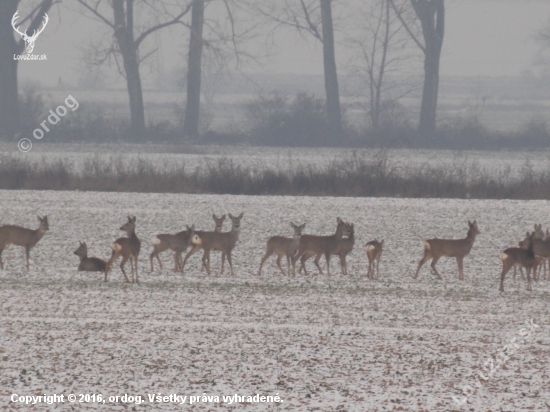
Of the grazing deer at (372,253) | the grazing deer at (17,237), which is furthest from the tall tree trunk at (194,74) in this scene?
the grazing deer at (372,253)

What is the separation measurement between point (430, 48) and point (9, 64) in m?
26.5

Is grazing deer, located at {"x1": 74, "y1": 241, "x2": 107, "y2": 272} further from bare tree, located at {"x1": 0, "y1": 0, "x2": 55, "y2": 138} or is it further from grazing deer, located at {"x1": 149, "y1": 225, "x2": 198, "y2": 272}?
bare tree, located at {"x1": 0, "y1": 0, "x2": 55, "y2": 138}

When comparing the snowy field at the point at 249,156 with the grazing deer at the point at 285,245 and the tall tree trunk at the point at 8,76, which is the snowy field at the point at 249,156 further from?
the grazing deer at the point at 285,245

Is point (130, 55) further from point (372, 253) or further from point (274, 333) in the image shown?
point (274, 333)

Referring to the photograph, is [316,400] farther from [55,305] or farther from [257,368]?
[55,305]

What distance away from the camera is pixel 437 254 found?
14766 millimetres

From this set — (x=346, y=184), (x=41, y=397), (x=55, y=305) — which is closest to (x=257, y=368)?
→ (x=41, y=397)

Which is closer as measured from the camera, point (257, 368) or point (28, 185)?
point (257, 368)

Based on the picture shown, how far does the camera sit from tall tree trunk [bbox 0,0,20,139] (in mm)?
54125

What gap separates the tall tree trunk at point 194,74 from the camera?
53688mm

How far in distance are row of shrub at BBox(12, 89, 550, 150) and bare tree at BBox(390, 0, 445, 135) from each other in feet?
3.94

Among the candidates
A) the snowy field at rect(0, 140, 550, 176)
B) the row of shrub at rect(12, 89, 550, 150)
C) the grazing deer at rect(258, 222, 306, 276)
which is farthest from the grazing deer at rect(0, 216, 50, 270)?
the row of shrub at rect(12, 89, 550, 150)

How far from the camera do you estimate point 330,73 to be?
2357 inches

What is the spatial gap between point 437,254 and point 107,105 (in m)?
73.3
